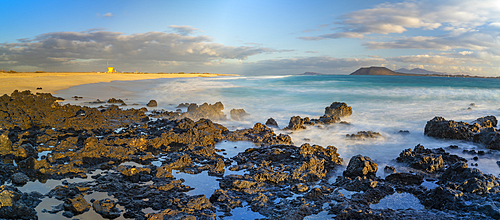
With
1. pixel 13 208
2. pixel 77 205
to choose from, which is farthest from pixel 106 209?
pixel 13 208

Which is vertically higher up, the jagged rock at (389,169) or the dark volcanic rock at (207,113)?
→ the dark volcanic rock at (207,113)

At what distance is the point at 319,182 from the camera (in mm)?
4719

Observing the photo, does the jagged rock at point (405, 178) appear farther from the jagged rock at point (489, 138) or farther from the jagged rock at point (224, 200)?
the jagged rock at point (489, 138)

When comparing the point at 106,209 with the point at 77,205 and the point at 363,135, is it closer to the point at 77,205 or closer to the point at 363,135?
the point at 77,205

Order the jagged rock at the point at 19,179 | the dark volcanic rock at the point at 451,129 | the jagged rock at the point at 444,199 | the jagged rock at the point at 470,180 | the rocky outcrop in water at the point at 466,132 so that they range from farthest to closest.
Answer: the dark volcanic rock at the point at 451,129
the rocky outcrop in water at the point at 466,132
the jagged rock at the point at 19,179
the jagged rock at the point at 470,180
the jagged rock at the point at 444,199

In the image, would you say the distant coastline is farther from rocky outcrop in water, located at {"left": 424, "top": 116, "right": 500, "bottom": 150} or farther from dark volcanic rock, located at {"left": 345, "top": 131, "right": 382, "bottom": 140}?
rocky outcrop in water, located at {"left": 424, "top": 116, "right": 500, "bottom": 150}

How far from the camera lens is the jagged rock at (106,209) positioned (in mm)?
3521

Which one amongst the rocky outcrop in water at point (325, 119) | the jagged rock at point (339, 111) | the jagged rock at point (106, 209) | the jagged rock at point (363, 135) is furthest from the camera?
the jagged rock at point (339, 111)

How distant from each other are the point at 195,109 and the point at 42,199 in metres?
8.61

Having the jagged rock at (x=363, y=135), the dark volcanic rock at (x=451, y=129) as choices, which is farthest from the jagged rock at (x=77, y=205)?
the dark volcanic rock at (x=451, y=129)

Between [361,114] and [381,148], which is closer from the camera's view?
[381,148]

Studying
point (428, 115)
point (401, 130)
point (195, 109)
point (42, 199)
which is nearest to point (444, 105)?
point (428, 115)

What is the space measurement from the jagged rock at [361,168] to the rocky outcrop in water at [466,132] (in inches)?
162

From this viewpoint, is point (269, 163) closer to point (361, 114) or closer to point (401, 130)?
point (401, 130)
